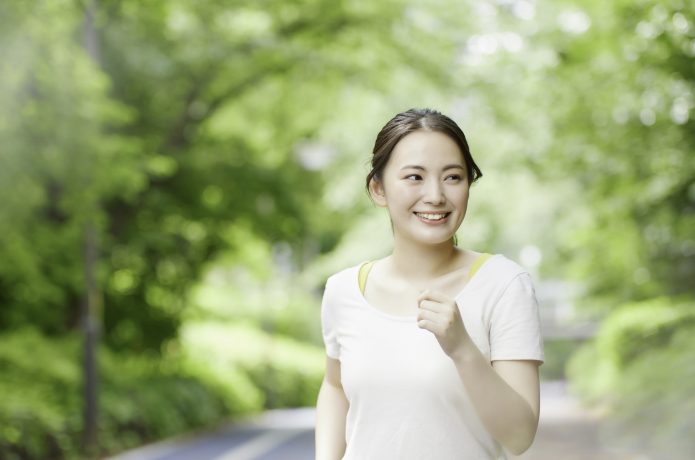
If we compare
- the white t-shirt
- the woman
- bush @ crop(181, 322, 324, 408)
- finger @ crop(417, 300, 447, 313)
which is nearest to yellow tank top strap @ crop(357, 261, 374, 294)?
the woman

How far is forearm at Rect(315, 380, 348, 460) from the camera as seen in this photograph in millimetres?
2752

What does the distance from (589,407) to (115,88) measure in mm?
13251

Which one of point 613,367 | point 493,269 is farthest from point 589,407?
point 493,269

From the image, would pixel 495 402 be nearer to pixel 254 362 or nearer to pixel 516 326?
pixel 516 326

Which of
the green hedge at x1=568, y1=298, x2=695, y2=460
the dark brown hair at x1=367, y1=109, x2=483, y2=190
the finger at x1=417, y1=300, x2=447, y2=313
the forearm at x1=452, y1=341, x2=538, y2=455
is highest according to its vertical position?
the green hedge at x1=568, y1=298, x2=695, y2=460

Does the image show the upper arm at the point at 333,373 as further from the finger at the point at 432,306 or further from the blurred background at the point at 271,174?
the blurred background at the point at 271,174

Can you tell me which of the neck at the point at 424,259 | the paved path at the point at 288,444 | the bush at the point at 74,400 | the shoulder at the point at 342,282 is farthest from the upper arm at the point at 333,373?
the bush at the point at 74,400

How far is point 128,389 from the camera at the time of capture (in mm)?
→ 21219

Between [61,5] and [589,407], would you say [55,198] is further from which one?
[589,407]

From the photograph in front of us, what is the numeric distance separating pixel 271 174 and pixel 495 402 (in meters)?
21.0

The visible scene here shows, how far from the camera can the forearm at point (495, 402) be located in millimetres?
2330

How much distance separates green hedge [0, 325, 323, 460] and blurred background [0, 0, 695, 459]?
0.20 ft

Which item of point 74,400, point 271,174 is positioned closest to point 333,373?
point 74,400

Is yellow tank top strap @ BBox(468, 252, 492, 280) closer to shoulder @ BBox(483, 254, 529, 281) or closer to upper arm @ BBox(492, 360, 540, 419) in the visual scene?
shoulder @ BBox(483, 254, 529, 281)
